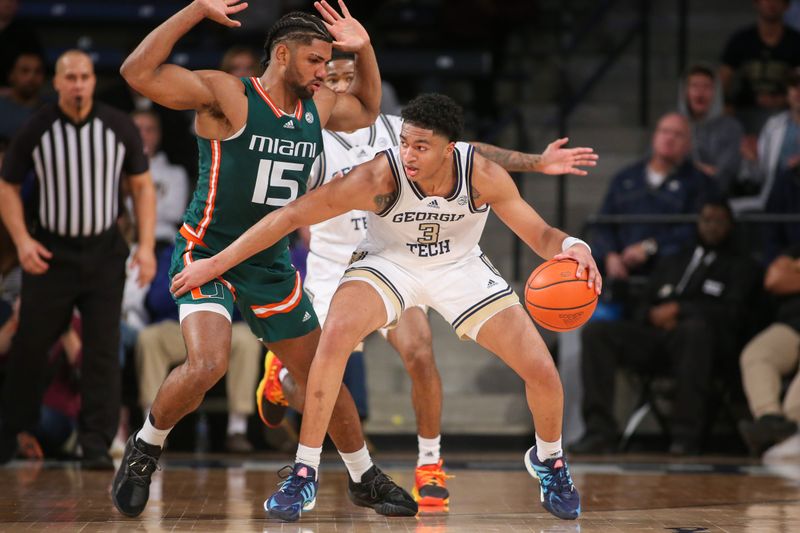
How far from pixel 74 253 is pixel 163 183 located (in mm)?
2194

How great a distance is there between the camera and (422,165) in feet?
15.0

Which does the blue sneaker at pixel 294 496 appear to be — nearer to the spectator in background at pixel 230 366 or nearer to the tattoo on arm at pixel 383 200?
the tattoo on arm at pixel 383 200

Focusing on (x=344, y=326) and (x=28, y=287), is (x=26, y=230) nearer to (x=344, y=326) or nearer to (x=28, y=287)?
(x=28, y=287)

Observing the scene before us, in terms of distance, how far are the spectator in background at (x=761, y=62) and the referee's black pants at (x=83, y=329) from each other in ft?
17.1

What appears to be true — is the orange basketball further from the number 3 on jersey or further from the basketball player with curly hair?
the number 3 on jersey

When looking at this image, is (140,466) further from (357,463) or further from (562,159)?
(562,159)

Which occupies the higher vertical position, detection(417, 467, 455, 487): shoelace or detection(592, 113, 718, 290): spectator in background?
detection(592, 113, 718, 290): spectator in background

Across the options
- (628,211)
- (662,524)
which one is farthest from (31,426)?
(628,211)

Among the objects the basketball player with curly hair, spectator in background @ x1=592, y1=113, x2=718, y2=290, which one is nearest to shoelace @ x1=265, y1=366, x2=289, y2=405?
the basketball player with curly hair

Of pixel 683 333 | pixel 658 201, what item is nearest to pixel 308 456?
pixel 683 333

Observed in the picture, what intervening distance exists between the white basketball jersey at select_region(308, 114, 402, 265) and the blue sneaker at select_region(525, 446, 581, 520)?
1.54m

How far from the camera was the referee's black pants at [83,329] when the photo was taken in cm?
651

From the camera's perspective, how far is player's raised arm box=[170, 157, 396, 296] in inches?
177

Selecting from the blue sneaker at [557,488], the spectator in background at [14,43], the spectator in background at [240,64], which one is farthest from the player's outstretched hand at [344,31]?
the spectator in background at [14,43]
